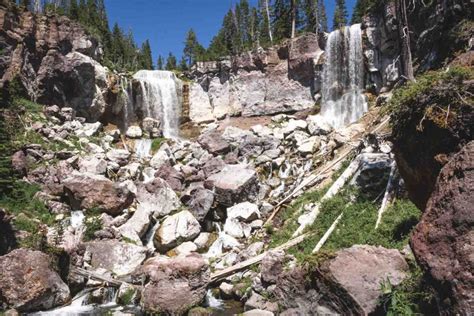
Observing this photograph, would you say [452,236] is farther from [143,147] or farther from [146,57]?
[146,57]

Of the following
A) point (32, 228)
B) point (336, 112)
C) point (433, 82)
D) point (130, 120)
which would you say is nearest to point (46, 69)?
point (130, 120)

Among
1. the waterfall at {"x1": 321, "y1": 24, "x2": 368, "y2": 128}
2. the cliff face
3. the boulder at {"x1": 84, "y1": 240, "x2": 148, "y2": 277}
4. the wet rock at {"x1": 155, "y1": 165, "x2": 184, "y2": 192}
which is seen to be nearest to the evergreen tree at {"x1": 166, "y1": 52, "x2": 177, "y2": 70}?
the cliff face

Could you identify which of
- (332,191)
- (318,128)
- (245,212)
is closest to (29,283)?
(245,212)

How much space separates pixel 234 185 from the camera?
23.5 meters

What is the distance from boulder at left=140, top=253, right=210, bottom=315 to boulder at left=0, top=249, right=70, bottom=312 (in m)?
3.73

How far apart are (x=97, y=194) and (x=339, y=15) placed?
49.6m

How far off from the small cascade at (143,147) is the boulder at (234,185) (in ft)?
50.5

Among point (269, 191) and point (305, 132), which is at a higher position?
point (305, 132)

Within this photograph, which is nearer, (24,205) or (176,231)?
(176,231)

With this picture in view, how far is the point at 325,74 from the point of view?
40625 mm

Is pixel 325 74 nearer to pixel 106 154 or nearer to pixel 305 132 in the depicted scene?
pixel 305 132

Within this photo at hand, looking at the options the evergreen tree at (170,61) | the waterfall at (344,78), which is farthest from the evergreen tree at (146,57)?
the waterfall at (344,78)

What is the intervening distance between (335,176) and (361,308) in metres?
13.2

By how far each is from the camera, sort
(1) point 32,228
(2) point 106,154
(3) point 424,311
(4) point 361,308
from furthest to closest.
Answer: (2) point 106,154
(1) point 32,228
(4) point 361,308
(3) point 424,311
